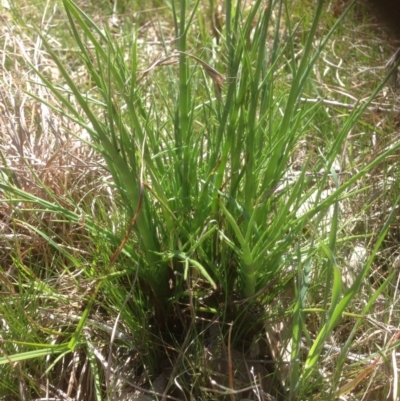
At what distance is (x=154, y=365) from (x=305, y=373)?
0.24 metres

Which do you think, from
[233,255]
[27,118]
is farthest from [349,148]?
[27,118]

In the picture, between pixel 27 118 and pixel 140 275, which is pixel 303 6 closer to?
pixel 27 118

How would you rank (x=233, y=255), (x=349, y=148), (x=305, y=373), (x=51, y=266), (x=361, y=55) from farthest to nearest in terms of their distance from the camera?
(x=361, y=55), (x=349, y=148), (x=51, y=266), (x=233, y=255), (x=305, y=373)

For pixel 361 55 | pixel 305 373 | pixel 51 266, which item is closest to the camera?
pixel 305 373

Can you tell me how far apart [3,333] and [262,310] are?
15.5 inches

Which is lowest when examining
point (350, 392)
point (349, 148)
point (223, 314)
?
point (350, 392)

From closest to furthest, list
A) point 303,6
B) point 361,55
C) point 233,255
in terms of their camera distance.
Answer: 1. point 233,255
2. point 361,55
3. point 303,6

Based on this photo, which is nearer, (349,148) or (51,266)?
(51,266)

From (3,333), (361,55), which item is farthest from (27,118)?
(361,55)

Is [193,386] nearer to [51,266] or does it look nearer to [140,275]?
[140,275]

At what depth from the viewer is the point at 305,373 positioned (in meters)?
0.83

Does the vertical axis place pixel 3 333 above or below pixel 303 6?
below

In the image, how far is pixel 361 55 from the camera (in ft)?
5.30

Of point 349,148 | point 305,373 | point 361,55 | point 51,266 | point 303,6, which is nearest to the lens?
point 305,373
